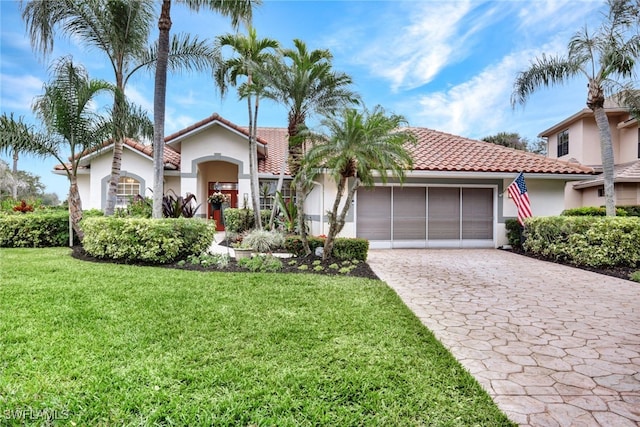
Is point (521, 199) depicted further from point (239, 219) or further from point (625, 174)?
point (239, 219)

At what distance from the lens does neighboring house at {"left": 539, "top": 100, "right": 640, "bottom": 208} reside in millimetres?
19837

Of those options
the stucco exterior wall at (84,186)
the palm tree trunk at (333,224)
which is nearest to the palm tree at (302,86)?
the palm tree trunk at (333,224)

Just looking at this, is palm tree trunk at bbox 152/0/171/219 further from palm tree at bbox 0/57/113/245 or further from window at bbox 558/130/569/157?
window at bbox 558/130/569/157

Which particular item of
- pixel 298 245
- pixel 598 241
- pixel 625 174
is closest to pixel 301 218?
pixel 298 245

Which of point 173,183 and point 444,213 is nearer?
point 444,213

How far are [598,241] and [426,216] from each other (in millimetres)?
5887

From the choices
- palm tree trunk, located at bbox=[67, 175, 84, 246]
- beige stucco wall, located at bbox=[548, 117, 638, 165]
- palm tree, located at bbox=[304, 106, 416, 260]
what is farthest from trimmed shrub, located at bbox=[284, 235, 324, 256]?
beige stucco wall, located at bbox=[548, 117, 638, 165]

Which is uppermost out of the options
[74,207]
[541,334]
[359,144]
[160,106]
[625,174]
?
[160,106]

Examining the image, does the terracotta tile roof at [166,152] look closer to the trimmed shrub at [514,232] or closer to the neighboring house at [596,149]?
the trimmed shrub at [514,232]

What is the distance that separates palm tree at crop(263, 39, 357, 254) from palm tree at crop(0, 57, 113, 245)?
555 centimetres

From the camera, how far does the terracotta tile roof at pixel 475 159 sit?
13.6 meters

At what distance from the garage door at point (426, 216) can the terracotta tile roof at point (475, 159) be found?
1147 millimetres

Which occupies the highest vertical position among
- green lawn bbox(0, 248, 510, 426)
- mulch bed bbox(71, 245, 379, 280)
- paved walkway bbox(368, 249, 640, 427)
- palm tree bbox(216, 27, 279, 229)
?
palm tree bbox(216, 27, 279, 229)

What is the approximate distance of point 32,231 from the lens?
11844mm
